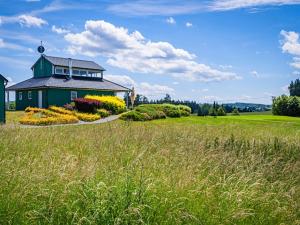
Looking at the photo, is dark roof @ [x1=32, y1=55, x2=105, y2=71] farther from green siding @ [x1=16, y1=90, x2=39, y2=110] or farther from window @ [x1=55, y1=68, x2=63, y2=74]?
green siding @ [x1=16, y1=90, x2=39, y2=110]

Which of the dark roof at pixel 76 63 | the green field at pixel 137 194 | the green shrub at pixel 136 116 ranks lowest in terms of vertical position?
the green field at pixel 137 194

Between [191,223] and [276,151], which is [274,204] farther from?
[276,151]

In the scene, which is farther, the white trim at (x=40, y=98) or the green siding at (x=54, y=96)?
the white trim at (x=40, y=98)

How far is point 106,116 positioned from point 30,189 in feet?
99.8

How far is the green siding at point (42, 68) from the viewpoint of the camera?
1800 inches

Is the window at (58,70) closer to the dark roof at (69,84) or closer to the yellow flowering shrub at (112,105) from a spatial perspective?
the dark roof at (69,84)

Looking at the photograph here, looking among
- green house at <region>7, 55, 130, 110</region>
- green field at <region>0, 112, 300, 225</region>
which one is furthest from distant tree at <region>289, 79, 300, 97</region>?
green field at <region>0, 112, 300, 225</region>

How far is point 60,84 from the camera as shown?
137ft

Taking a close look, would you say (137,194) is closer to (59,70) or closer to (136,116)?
(136,116)

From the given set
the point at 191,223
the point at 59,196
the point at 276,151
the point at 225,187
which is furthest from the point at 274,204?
the point at 276,151

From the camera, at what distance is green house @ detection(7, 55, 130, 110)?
4162cm

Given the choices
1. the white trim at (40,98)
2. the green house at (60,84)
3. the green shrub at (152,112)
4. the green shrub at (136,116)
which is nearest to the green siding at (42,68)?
the green house at (60,84)

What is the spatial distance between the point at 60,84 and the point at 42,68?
251 inches

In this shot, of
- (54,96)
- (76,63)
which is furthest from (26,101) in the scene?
(76,63)
